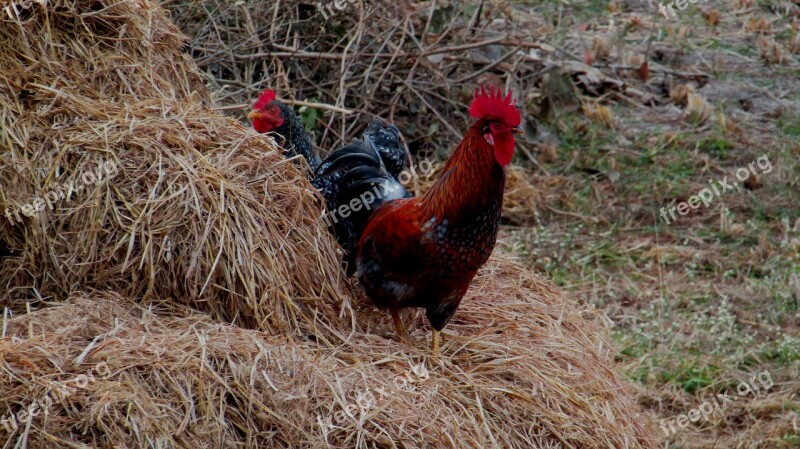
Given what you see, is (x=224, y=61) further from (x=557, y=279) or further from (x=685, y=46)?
(x=685, y=46)

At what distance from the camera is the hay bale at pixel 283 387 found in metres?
2.55

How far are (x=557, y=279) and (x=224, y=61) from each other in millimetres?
2477

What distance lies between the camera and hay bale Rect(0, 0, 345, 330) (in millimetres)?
3156

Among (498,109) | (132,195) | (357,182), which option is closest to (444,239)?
(498,109)

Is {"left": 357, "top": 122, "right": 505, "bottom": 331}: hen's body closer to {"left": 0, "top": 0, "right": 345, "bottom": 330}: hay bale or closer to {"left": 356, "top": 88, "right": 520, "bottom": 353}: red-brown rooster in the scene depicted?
{"left": 356, "top": 88, "right": 520, "bottom": 353}: red-brown rooster

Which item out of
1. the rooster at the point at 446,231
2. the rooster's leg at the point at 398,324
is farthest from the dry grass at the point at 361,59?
the rooster's leg at the point at 398,324

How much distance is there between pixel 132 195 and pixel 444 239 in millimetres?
1115

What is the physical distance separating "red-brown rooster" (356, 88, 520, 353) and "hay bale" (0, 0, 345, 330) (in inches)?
9.1

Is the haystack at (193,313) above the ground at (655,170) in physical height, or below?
above

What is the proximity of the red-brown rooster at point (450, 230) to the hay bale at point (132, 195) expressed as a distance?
9.1 inches

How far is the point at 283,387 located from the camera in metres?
2.77

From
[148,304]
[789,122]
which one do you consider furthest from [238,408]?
[789,122]

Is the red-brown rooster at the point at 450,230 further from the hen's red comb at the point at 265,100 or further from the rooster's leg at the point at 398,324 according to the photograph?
the hen's red comb at the point at 265,100

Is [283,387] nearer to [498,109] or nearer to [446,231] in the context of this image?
[446,231]
